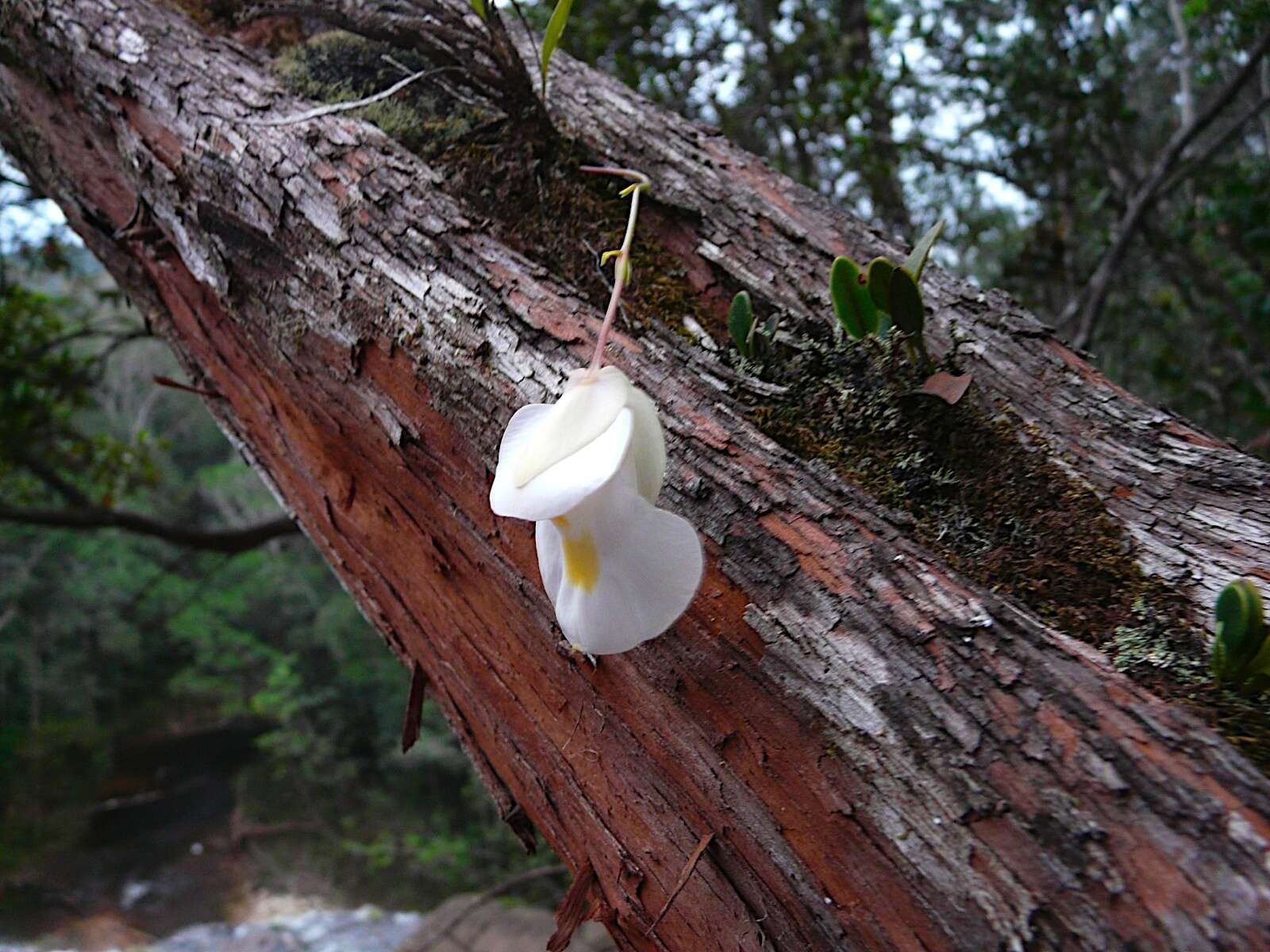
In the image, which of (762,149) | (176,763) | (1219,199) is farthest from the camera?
(176,763)

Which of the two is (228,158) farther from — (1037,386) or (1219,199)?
(1219,199)

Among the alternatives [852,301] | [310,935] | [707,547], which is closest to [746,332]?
[852,301]

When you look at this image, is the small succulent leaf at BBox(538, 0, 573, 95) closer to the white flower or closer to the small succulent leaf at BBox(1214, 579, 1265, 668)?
the white flower

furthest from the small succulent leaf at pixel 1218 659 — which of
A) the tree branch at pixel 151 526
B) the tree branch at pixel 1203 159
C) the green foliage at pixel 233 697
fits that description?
the green foliage at pixel 233 697

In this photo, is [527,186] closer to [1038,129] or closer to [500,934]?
[1038,129]

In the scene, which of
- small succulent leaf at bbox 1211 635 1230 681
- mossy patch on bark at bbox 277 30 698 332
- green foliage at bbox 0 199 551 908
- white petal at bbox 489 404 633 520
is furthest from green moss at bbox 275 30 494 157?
green foliage at bbox 0 199 551 908

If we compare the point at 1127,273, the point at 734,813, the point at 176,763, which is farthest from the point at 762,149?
the point at 176,763

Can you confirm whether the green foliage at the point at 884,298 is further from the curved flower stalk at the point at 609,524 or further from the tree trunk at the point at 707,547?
the curved flower stalk at the point at 609,524
